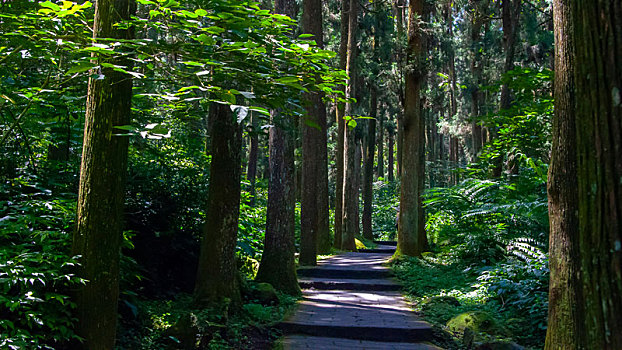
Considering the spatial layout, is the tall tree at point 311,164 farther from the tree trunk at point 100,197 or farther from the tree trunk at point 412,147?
the tree trunk at point 100,197

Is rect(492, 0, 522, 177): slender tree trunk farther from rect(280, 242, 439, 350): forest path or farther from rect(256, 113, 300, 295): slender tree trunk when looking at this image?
rect(256, 113, 300, 295): slender tree trunk

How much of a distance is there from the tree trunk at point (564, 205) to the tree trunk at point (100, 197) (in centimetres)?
378

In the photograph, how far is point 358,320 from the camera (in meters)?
7.75

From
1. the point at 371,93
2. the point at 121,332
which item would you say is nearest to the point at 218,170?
the point at 121,332

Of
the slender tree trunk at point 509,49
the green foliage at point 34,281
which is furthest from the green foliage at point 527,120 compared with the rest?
the green foliage at point 34,281

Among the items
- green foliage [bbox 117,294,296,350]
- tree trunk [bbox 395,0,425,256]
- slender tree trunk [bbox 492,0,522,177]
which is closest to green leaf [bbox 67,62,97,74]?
green foliage [bbox 117,294,296,350]

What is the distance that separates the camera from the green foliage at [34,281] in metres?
3.70

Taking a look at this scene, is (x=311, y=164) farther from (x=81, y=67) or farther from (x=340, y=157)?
(x=81, y=67)

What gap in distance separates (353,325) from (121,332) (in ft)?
11.6

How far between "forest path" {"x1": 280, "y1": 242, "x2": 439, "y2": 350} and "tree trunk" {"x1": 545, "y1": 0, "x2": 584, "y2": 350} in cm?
314

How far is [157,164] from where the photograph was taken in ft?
26.9

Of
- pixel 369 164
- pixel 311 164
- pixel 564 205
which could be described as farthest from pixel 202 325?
pixel 369 164

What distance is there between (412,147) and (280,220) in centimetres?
563

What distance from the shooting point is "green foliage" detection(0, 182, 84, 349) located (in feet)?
12.1
